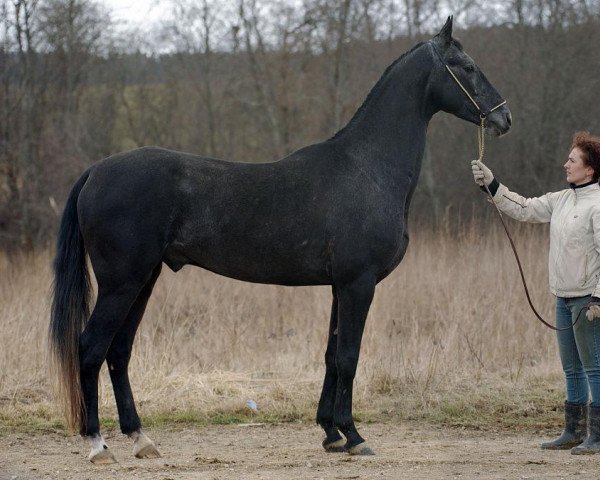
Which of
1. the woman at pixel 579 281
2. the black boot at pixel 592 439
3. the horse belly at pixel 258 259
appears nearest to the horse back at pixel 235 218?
the horse belly at pixel 258 259

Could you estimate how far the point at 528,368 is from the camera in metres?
7.70

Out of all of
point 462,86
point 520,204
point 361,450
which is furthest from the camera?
point 520,204

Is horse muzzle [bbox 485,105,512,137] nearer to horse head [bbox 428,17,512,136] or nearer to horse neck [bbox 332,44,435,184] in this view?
horse head [bbox 428,17,512,136]

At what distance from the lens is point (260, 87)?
75.0 ft

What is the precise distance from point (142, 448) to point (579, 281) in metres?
2.87

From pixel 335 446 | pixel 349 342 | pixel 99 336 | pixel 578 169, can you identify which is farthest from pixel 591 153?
pixel 99 336

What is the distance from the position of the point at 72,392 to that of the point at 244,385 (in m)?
2.43

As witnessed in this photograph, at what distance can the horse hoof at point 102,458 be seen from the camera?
16.3 feet

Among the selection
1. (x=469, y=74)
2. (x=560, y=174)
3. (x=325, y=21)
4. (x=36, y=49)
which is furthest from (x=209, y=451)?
(x=325, y=21)

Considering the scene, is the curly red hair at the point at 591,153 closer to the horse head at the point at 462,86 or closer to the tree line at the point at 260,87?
the horse head at the point at 462,86

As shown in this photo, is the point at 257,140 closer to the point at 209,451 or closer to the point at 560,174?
the point at 560,174

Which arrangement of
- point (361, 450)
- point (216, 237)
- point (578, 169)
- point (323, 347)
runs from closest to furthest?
point (216, 237) → point (361, 450) → point (578, 169) → point (323, 347)

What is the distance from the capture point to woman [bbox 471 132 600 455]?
511cm

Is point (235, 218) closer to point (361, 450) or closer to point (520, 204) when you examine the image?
point (361, 450)
